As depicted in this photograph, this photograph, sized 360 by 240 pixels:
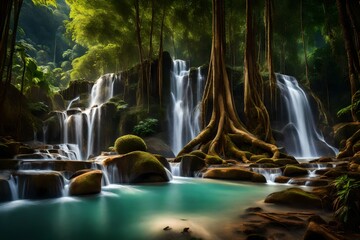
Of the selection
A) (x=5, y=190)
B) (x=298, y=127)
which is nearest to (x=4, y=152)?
(x=5, y=190)

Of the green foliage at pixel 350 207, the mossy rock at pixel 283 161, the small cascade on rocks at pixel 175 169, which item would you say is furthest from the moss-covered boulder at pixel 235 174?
the green foliage at pixel 350 207

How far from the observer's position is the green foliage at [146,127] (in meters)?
21.2

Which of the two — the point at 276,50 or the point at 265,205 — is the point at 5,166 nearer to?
the point at 265,205

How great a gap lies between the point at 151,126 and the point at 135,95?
5571mm

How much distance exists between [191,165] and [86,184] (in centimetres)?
490

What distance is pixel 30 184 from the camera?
7020mm

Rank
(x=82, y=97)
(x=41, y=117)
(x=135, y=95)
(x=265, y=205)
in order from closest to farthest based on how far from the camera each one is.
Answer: (x=265, y=205)
(x=41, y=117)
(x=135, y=95)
(x=82, y=97)

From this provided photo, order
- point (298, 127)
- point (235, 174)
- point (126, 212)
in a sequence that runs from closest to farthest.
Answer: point (126, 212) → point (235, 174) → point (298, 127)

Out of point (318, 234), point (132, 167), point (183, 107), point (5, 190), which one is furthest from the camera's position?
point (183, 107)

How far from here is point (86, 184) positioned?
7469 millimetres

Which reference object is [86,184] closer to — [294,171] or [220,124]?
[294,171]

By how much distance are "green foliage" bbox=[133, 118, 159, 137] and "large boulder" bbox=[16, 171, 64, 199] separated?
1409 centimetres

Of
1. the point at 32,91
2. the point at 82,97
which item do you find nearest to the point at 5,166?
the point at 32,91

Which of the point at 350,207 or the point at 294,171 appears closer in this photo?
the point at 350,207
